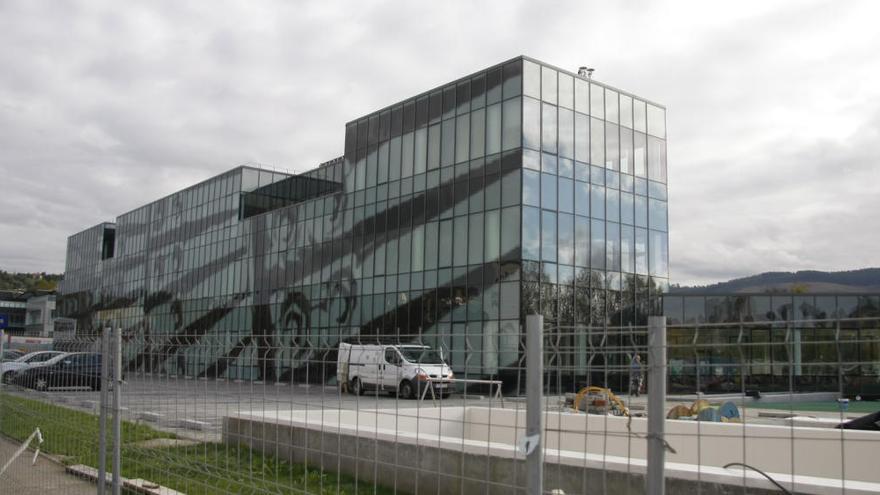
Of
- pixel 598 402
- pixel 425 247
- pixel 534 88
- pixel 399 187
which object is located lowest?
pixel 598 402

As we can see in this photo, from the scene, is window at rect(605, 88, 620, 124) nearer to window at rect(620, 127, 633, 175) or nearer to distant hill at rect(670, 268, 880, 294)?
window at rect(620, 127, 633, 175)

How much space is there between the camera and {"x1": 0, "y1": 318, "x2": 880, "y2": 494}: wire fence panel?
3.86m

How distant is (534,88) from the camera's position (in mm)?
30578

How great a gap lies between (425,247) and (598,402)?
69.8 feet

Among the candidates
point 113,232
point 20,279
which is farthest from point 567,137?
point 20,279

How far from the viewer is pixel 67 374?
32.0 ft

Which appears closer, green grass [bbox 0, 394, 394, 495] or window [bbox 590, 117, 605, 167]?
green grass [bbox 0, 394, 394, 495]

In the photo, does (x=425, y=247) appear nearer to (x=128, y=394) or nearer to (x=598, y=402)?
(x=598, y=402)

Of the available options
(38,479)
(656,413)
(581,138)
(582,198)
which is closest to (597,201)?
(582,198)

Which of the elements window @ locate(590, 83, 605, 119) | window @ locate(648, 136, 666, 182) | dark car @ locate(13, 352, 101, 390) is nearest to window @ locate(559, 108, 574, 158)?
window @ locate(590, 83, 605, 119)

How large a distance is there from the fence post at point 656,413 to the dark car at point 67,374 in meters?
6.65

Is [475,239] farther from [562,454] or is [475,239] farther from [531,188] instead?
[562,454]

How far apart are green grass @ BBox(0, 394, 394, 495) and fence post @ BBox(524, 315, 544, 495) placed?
15.1 ft

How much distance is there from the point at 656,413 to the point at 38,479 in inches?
321
